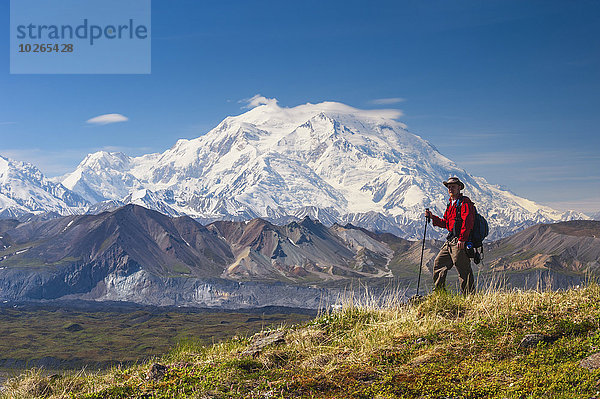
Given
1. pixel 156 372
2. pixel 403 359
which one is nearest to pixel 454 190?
pixel 403 359

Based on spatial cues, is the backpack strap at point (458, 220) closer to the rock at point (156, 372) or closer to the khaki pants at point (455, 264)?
the khaki pants at point (455, 264)

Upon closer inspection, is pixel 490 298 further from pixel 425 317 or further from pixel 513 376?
pixel 513 376

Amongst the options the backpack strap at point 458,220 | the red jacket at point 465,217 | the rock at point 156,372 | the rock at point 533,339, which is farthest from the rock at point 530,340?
the rock at point 156,372

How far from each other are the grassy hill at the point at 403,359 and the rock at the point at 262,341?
0.18 ft

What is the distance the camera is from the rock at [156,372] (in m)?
9.28

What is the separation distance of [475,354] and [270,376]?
354 cm

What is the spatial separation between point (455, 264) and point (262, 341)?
17.9ft

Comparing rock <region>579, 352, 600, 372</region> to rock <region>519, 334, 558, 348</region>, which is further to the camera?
rock <region>519, 334, 558, 348</region>

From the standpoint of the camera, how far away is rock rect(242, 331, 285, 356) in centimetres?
1046

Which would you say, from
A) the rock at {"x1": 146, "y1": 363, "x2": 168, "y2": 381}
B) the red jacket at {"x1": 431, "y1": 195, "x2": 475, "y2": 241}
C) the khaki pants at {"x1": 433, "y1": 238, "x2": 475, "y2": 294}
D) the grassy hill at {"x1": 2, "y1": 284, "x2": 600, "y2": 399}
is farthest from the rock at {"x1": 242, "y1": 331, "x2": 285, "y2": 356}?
the red jacket at {"x1": 431, "y1": 195, "x2": 475, "y2": 241}

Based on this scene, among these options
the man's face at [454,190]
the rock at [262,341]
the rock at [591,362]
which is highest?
the man's face at [454,190]

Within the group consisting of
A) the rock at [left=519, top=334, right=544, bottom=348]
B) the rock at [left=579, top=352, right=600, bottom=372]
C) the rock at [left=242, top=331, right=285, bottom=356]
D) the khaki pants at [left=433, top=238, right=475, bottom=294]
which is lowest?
the rock at [left=242, top=331, right=285, bottom=356]

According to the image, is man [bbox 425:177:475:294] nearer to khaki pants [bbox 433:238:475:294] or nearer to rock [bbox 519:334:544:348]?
khaki pants [bbox 433:238:475:294]

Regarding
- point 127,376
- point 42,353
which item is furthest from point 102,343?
point 127,376
